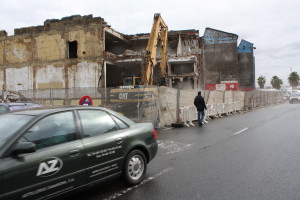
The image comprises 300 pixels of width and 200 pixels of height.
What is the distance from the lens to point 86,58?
26.5 meters

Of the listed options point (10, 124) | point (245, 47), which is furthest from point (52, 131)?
point (245, 47)

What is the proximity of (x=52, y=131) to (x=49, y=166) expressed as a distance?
1.61 feet

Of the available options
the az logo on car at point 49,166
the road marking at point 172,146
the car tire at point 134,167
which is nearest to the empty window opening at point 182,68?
the road marking at point 172,146

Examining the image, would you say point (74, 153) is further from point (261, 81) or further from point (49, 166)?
point (261, 81)

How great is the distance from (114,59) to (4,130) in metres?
24.6

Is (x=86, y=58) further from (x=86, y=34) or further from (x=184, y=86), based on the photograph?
(x=184, y=86)

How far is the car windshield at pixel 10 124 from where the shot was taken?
297 cm

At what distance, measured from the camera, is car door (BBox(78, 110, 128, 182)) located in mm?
3529

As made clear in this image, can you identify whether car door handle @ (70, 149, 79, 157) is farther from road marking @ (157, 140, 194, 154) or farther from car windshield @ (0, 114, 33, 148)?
road marking @ (157, 140, 194, 154)

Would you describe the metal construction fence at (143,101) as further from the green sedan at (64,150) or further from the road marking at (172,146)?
the green sedan at (64,150)

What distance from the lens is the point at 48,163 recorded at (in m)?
3.01

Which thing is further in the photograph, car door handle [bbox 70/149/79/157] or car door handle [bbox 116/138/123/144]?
car door handle [bbox 116/138/123/144]

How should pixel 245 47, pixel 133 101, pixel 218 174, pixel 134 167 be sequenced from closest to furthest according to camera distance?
pixel 134 167, pixel 218 174, pixel 133 101, pixel 245 47

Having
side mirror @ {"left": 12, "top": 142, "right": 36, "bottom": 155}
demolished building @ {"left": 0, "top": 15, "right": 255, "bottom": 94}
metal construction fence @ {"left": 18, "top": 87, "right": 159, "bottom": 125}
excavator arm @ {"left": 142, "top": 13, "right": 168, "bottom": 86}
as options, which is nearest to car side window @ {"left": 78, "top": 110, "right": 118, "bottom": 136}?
side mirror @ {"left": 12, "top": 142, "right": 36, "bottom": 155}
